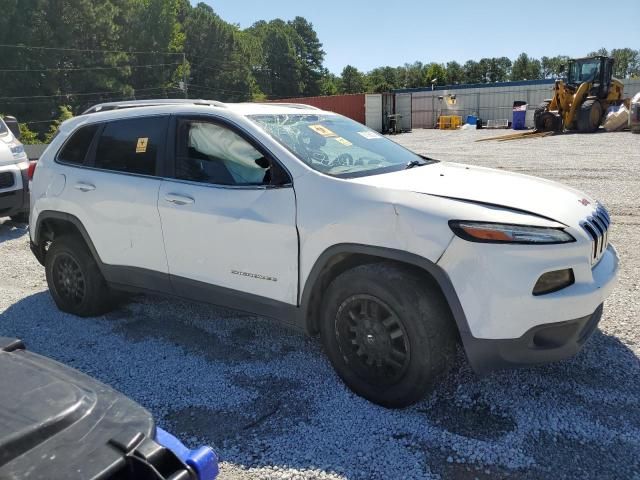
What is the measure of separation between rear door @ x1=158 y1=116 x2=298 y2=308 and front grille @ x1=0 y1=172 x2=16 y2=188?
5.41m

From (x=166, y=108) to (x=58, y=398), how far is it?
288cm

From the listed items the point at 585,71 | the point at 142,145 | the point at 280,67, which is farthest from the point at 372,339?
the point at 280,67

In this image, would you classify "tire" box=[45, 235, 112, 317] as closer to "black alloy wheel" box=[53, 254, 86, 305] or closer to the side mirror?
"black alloy wheel" box=[53, 254, 86, 305]

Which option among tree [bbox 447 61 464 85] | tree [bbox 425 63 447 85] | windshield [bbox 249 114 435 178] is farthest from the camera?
tree [bbox 447 61 464 85]

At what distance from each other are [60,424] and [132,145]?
3045 millimetres

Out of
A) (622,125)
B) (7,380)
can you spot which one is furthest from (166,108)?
(622,125)

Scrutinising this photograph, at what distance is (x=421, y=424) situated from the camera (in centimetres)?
297


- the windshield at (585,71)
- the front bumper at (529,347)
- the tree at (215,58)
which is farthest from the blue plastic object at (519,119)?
the tree at (215,58)

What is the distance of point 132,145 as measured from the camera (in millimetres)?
4211

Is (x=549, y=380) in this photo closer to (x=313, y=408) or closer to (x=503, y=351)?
(x=503, y=351)

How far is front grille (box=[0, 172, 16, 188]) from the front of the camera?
7999 mm

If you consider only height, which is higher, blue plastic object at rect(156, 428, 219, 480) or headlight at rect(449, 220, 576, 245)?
headlight at rect(449, 220, 576, 245)

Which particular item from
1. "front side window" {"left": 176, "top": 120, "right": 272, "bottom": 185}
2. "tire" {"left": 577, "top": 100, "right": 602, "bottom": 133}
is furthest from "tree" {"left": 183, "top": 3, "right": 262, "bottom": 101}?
"front side window" {"left": 176, "top": 120, "right": 272, "bottom": 185}

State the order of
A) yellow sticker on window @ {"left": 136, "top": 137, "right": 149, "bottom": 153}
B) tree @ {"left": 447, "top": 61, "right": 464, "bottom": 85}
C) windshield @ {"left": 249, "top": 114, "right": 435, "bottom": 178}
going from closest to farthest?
windshield @ {"left": 249, "top": 114, "right": 435, "bottom": 178}, yellow sticker on window @ {"left": 136, "top": 137, "right": 149, "bottom": 153}, tree @ {"left": 447, "top": 61, "right": 464, "bottom": 85}
